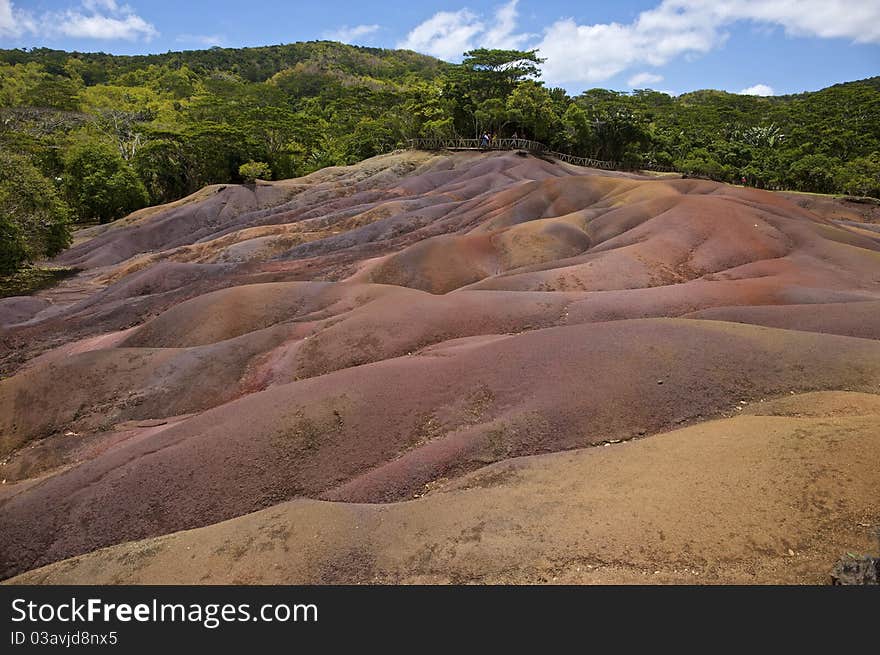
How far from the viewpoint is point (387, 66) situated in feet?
583

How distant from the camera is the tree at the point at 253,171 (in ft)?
193

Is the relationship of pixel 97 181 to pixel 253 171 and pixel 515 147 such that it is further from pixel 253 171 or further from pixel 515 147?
pixel 515 147

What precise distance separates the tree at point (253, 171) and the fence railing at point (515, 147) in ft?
57.8

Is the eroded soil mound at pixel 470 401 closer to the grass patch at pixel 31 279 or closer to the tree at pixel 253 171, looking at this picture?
the grass patch at pixel 31 279

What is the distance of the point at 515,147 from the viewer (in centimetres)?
6238

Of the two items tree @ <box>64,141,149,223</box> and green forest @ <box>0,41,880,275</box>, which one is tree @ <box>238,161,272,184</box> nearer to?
green forest @ <box>0,41,880,275</box>

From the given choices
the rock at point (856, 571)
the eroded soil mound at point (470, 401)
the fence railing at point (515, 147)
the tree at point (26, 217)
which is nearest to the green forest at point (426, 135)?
the fence railing at point (515, 147)

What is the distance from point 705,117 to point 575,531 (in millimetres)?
82244

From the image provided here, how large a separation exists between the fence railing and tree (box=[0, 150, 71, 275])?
39.8 m

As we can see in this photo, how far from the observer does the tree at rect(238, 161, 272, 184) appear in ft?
193

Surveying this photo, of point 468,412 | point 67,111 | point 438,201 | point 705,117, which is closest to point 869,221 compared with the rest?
point 705,117

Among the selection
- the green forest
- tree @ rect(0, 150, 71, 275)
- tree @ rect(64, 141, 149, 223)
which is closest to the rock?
tree @ rect(0, 150, 71, 275)

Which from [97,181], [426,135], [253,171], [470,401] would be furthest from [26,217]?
[426,135]

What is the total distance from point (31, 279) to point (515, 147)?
48.7 meters
